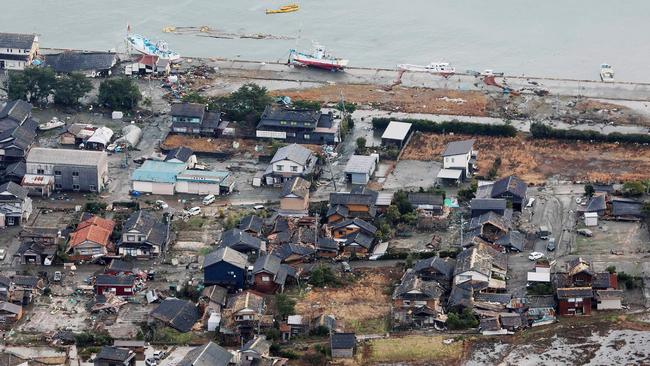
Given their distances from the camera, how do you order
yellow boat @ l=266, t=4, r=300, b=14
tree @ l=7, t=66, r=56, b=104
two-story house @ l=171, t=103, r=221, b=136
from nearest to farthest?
two-story house @ l=171, t=103, r=221, b=136 → tree @ l=7, t=66, r=56, b=104 → yellow boat @ l=266, t=4, r=300, b=14

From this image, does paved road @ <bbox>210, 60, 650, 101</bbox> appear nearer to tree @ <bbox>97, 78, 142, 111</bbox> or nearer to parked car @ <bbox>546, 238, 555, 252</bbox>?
tree @ <bbox>97, 78, 142, 111</bbox>

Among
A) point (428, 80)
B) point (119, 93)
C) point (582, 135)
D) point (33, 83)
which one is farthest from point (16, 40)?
point (582, 135)

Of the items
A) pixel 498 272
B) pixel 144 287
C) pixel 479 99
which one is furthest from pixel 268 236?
pixel 479 99

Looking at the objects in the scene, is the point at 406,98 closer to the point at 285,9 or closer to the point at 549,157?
the point at 549,157

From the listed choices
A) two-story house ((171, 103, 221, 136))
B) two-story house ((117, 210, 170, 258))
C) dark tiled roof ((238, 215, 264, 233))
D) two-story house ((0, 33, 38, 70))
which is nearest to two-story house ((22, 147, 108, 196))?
two-story house ((117, 210, 170, 258))

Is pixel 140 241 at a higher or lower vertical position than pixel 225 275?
higher

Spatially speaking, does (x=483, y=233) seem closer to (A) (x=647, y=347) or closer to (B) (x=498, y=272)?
(B) (x=498, y=272)
